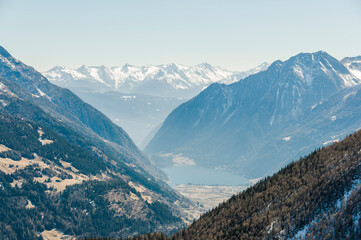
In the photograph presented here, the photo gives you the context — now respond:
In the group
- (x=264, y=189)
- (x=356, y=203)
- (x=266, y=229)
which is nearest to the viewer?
(x=356, y=203)

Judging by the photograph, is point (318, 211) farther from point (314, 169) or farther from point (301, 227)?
point (314, 169)

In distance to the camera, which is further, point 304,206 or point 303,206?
point 303,206

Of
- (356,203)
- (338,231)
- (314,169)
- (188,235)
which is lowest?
(188,235)

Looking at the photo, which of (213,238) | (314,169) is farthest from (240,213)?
(314,169)

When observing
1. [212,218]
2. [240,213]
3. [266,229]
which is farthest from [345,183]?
[212,218]

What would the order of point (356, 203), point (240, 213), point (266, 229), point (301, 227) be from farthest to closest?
point (240, 213) < point (266, 229) < point (301, 227) < point (356, 203)

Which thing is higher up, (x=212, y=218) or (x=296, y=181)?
(x=296, y=181)

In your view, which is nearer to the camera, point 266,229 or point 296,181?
point 266,229

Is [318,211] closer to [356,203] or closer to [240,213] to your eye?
[356,203]
